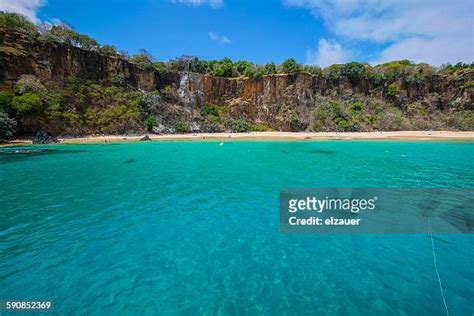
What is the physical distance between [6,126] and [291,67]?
175ft

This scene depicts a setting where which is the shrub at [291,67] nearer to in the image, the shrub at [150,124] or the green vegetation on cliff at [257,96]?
the green vegetation on cliff at [257,96]

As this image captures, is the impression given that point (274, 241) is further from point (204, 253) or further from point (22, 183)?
point (22, 183)

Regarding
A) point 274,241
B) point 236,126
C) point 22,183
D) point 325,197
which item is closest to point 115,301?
point 274,241

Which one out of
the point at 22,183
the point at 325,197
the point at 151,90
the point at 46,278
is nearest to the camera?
the point at 46,278

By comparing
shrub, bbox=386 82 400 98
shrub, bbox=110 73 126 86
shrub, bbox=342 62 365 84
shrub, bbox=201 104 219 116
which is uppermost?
shrub, bbox=342 62 365 84

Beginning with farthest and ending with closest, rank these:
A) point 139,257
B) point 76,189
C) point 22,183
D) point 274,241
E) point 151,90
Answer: point 151,90 < point 22,183 < point 76,189 < point 274,241 < point 139,257

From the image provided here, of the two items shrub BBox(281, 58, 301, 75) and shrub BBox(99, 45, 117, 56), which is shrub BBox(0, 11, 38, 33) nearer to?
shrub BBox(99, 45, 117, 56)

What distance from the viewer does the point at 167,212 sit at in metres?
8.99

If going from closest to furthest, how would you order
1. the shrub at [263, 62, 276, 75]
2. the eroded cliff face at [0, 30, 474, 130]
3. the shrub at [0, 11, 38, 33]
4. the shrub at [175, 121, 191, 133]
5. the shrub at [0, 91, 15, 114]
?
the shrub at [0, 91, 15, 114]
the shrub at [0, 11, 38, 33]
the shrub at [175, 121, 191, 133]
the eroded cliff face at [0, 30, 474, 130]
the shrub at [263, 62, 276, 75]

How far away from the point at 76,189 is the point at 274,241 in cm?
1012

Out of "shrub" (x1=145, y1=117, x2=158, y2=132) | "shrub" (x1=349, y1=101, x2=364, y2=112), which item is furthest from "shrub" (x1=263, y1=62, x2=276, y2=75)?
"shrub" (x1=145, y1=117, x2=158, y2=132)

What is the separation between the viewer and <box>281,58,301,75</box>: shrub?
192ft

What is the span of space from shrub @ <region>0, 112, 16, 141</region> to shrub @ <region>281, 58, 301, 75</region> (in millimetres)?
51855

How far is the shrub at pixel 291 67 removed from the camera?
58625 mm
